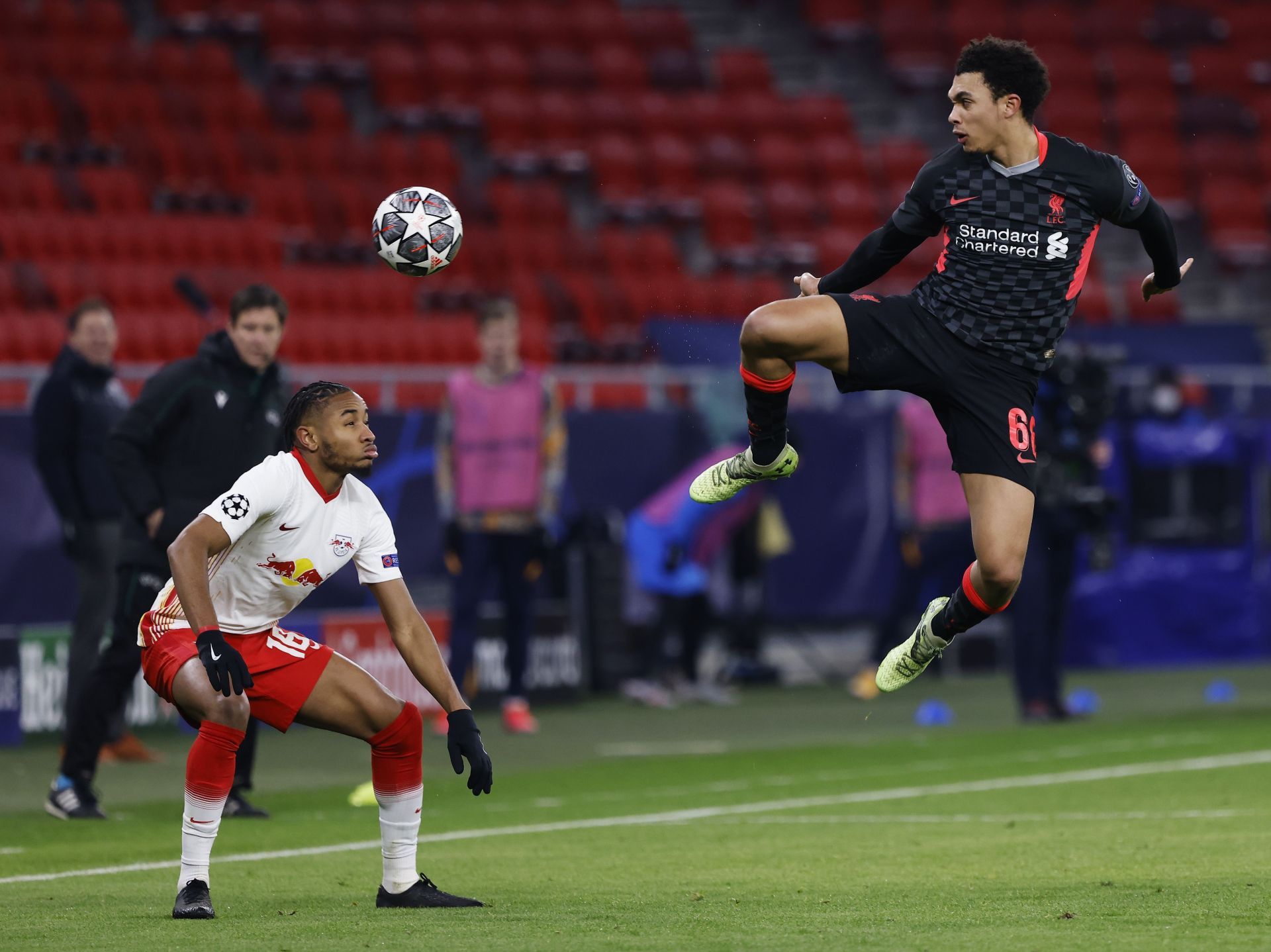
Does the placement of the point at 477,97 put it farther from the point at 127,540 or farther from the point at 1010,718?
the point at 127,540

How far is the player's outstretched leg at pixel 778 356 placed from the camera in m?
7.09

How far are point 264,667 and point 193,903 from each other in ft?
2.59

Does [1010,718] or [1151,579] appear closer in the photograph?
[1010,718]

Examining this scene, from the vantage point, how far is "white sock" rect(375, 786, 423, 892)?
21.1 ft

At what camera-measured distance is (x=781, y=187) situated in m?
22.9

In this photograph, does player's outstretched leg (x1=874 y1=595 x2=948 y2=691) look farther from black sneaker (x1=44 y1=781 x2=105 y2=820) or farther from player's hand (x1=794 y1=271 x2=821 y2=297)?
black sneaker (x1=44 y1=781 x2=105 y2=820)

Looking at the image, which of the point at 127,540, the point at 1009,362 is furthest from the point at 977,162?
the point at 127,540

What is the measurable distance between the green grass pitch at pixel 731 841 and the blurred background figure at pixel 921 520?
773 millimetres

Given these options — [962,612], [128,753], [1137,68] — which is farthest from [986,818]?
[1137,68]

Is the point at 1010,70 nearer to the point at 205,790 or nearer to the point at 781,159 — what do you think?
the point at 205,790

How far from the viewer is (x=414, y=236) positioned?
26.5ft

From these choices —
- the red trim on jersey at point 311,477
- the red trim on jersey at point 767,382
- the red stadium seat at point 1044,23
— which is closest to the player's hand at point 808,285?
the red trim on jersey at point 767,382

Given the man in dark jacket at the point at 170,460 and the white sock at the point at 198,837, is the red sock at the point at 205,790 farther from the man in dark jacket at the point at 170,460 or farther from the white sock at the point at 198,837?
the man in dark jacket at the point at 170,460

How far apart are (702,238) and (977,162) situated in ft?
50.5
